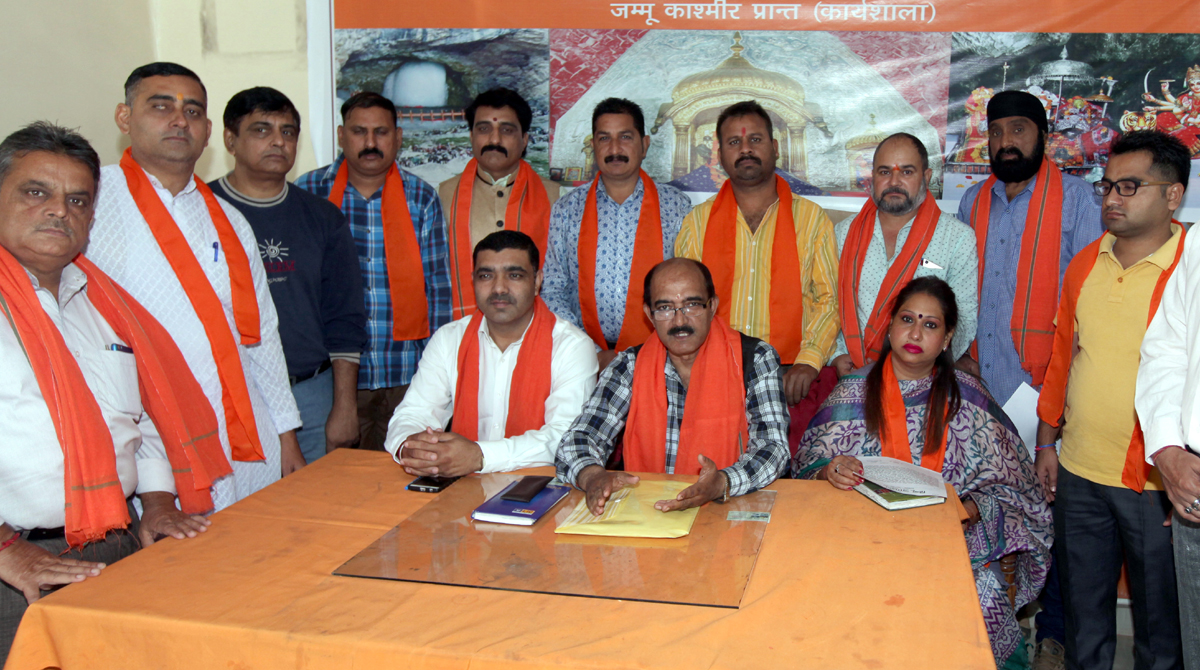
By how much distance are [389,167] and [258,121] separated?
69cm

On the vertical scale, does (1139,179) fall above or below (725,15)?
below

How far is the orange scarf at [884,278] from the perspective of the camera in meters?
3.43

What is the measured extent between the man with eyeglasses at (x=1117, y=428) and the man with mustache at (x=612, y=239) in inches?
68.1

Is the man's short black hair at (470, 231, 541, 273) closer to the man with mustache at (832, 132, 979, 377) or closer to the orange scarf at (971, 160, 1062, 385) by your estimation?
the man with mustache at (832, 132, 979, 377)

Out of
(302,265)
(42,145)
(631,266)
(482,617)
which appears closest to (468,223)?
(631,266)

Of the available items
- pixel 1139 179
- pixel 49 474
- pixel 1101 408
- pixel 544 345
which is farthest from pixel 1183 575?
pixel 49 474

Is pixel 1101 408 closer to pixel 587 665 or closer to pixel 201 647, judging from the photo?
pixel 587 665

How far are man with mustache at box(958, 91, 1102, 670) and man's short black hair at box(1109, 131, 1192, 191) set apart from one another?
31.9 inches

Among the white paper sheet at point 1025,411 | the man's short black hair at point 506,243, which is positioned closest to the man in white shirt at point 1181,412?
the white paper sheet at point 1025,411

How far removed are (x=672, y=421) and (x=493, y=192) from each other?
1.78 meters

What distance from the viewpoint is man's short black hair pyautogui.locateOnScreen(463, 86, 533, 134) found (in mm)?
4000

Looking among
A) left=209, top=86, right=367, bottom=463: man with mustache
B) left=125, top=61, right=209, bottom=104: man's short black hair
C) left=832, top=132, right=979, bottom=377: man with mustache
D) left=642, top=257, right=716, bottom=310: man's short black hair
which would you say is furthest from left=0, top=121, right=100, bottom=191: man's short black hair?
left=832, top=132, right=979, bottom=377: man with mustache

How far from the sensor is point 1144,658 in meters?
2.78

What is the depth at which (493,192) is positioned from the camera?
4141 millimetres
